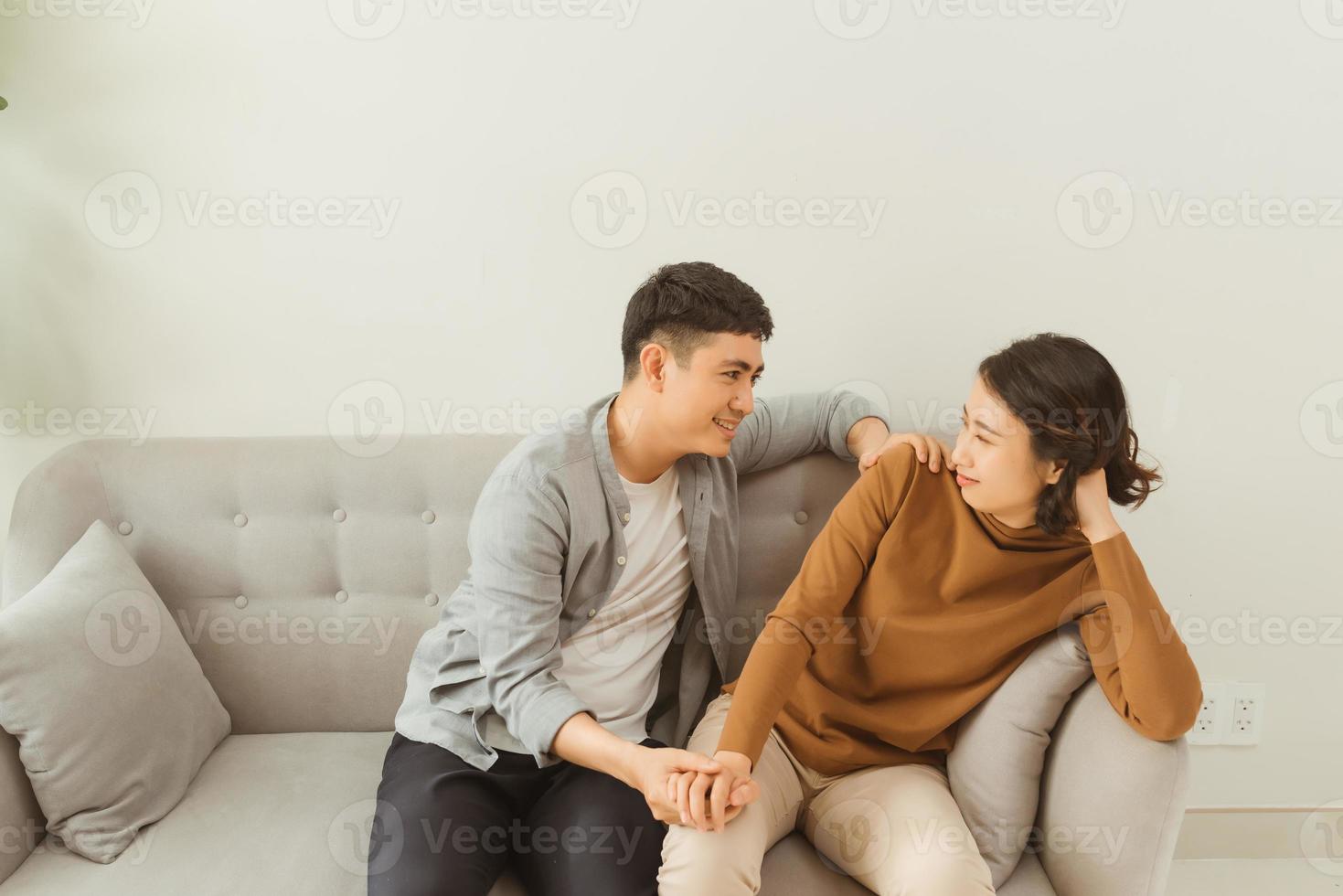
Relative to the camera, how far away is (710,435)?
57.2 inches

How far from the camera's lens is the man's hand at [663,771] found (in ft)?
4.14

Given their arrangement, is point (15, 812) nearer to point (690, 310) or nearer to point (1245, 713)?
point (690, 310)

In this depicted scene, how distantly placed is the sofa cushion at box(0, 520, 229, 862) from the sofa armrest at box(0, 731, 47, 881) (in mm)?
16

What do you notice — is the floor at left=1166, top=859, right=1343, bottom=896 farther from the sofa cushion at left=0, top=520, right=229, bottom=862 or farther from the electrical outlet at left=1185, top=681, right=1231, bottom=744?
the sofa cushion at left=0, top=520, right=229, bottom=862

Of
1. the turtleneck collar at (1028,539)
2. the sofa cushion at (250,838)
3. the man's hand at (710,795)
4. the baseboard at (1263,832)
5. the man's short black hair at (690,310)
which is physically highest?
the man's short black hair at (690,310)

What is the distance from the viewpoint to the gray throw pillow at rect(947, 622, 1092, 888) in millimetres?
1367

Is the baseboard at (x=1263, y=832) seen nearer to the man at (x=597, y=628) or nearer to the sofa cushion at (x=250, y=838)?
the man at (x=597, y=628)

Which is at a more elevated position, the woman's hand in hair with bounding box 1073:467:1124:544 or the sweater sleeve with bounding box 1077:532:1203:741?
the woman's hand in hair with bounding box 1073:467:1124:544

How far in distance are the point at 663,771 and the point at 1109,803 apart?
591 millimetres

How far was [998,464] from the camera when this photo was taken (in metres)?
1.37

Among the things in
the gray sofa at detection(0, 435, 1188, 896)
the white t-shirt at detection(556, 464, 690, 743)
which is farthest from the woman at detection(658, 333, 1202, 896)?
the gray sofa at detection(0, 435, 1188, 896)

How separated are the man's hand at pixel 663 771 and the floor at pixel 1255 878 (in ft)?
4.15

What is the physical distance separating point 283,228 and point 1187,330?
1.73m

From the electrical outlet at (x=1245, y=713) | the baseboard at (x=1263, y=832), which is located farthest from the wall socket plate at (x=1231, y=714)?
the baseboard at (x=1263, y=832)
